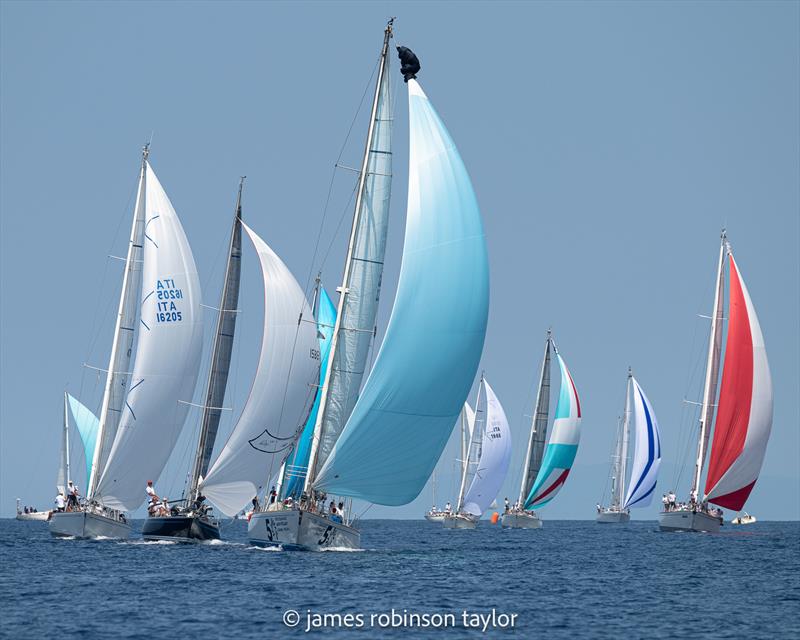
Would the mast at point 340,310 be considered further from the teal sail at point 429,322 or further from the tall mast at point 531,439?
the tall mast at point 531,439

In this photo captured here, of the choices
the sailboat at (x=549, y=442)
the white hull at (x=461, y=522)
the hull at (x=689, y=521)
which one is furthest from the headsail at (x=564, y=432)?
the hull at (x=689, y=521)

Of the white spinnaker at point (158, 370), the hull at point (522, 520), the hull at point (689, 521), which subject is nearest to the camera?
the white spinnaker at point (158, 370)

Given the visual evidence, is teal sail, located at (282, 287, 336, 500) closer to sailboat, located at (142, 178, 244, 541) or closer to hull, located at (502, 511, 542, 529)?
sailboat, located at (142, 178, 244, 541)

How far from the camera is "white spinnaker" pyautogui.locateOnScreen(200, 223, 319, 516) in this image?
41.6 metres

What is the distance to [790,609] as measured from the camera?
2988cm

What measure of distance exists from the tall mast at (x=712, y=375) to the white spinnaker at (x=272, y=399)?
2603 centimetres

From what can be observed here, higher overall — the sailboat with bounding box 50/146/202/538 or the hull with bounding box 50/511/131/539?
the sailboat with bounding box 50/146/202/538

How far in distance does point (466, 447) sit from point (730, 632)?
68.5 metres

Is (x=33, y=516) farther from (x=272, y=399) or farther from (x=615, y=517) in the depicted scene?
(x=272, y=399)

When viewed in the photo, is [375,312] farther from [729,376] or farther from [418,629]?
[729,376]

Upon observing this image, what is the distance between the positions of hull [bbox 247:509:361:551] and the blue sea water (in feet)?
1.32

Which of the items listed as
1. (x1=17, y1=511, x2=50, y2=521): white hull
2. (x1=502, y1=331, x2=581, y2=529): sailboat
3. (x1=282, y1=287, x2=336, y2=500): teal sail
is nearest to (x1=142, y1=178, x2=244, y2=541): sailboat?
(x1=282, y1=287, x2=336, y2=500): teal sail

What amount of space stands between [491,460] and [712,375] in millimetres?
23381

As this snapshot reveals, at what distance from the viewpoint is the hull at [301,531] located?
36.3 m
